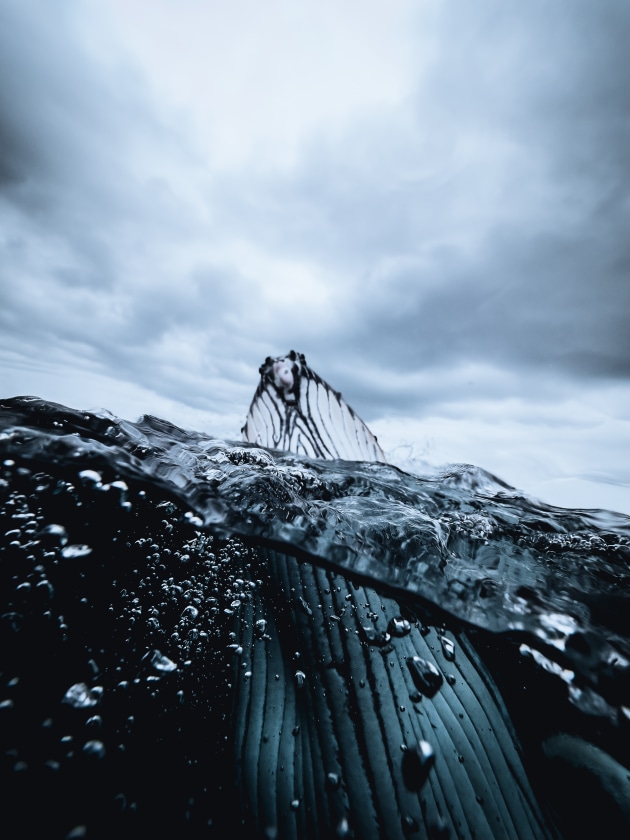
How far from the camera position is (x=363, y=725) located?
60.7 inches

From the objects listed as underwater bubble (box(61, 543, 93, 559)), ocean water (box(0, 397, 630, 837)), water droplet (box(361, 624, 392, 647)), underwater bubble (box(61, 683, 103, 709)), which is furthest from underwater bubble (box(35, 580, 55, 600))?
water droplet (box(361, 624, 392, 647))

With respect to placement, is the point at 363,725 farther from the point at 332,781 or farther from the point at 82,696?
the point at 82,696

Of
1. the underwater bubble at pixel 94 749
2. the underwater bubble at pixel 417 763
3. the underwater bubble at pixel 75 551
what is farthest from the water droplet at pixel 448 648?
the underwater bubble at pixel 75 551

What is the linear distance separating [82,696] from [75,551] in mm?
729

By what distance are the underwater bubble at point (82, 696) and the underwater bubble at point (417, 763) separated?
4.37ft

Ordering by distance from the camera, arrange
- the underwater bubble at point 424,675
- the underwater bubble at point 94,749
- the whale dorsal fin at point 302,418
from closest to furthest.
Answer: the underwater bubble at point 94,749 < the underwater bubble at point 424,675 < the whale dorsal fin at point 302,418

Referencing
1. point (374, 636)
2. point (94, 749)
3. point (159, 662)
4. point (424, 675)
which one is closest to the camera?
point (94, 749)

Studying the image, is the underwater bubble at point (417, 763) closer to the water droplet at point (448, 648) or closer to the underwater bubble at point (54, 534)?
the water droplet at point (448, 648)

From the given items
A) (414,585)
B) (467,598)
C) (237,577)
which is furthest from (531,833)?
(237,577)

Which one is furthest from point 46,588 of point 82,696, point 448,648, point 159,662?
point 448,648

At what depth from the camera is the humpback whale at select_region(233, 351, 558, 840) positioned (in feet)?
4.33

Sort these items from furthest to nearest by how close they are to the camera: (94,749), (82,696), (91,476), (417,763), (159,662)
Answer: (91,476), (159,662), (417,763), (82,696), (94,749)

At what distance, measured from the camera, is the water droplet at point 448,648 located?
1910mm

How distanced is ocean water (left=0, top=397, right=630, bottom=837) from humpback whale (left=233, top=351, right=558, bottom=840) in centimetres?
2
